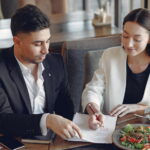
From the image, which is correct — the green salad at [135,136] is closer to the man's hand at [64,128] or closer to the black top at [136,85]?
the man's hand at [64,128]

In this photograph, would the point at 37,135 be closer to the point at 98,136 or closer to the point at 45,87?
the point at 98,136

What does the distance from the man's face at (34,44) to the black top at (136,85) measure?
55 cm

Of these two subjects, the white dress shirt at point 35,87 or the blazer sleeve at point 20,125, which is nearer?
the blazer sleeve at point 20,125

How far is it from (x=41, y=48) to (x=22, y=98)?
0.27 meters

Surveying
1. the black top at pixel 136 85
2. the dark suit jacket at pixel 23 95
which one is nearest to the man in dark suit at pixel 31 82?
the dark suit jacket at pixel 23 95

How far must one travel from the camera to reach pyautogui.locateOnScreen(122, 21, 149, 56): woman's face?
1.75 metres

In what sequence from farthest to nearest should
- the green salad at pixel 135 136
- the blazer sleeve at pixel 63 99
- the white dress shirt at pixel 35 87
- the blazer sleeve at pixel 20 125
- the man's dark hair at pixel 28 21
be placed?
the blazer sleeve at pixel 63 99 < the white dress shirt at pixel 35 87 < the man's dark hair at pixel 28 21 < the blazer sleeve at pixel 20 125 < the green salad at pixel 135 136

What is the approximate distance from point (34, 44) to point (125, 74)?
58 cm

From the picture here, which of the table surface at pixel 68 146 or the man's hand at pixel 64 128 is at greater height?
the man's hand at pixel 64 128

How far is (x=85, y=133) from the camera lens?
4.59 ft

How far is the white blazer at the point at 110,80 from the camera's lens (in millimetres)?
1902

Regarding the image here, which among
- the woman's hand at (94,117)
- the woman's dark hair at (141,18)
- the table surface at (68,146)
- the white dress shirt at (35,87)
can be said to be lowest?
the table surface at (68,146)

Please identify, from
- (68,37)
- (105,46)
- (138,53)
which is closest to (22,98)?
(138,53)

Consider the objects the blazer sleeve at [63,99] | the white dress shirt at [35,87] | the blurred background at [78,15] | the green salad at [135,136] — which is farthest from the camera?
the blurred background at [78,15]
